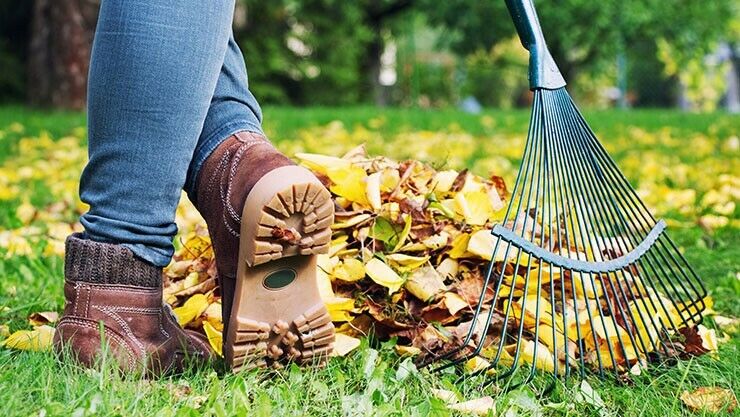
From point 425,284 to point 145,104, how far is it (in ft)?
2.11

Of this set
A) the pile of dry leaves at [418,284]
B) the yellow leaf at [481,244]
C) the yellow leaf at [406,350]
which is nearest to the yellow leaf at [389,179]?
the pile of dry leaves at [418,284]

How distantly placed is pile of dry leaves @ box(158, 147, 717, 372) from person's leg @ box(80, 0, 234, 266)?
29cm

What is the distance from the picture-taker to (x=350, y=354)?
1.67 m

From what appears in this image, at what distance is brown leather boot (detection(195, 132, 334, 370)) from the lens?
132cm

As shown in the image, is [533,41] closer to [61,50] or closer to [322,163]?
[322,163]

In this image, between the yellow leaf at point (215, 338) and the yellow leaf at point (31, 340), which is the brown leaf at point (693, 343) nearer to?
the yellow leaf at point (215, 338)

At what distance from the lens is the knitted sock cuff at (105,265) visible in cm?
142

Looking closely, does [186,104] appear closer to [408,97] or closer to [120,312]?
[120,312]

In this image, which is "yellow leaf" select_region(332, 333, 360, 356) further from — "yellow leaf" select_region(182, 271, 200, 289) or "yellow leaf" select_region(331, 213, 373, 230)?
"yellow leaf" select_region(182, 271, 200, 289)

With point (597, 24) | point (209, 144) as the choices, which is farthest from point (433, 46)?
point (209, 144)

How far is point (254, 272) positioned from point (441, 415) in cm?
35

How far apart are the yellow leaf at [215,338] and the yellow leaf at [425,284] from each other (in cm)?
37

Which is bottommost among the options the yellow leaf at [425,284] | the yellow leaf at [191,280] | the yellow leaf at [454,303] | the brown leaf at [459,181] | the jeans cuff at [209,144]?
the yellow leaf at [191,280]

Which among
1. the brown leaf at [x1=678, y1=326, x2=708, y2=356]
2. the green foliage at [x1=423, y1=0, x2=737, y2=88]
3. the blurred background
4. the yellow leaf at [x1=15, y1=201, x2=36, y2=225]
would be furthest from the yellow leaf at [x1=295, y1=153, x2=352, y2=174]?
the green foliage at [x1=423, y1=0, x2=737, y2=88]
